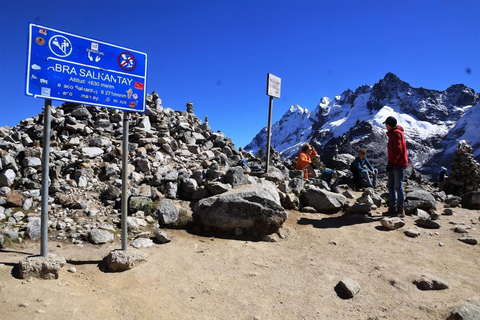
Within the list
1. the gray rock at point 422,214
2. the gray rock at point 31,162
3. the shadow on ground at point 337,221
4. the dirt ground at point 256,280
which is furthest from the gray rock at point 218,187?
the gray rock at point 422,214

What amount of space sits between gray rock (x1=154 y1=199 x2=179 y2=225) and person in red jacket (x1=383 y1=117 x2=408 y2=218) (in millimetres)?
5651

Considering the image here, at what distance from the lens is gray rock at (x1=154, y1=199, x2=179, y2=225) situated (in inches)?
255

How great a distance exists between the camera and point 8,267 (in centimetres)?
420

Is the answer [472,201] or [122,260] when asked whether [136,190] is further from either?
[472,201]

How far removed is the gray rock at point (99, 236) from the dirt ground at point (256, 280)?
18 centimetres

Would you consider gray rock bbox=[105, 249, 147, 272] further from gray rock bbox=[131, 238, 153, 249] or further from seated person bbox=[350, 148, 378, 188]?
seated person bbox=[350, 148, 378, 188]

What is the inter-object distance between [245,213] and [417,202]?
5.22 meters

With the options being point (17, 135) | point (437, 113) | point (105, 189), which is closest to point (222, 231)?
point (105, 189)

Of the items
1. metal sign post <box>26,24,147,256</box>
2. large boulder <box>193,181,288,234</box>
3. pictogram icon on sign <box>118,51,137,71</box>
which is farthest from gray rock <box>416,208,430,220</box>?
pictogram icon on sign <box>118,51,137,71</box>

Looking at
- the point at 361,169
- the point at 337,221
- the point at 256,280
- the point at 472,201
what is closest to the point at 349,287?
the point at 256,280

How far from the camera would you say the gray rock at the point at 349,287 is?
4239 mm

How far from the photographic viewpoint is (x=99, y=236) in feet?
18.4

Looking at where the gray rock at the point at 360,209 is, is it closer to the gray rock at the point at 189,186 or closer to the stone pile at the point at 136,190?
the stone pile at the point at 136,190

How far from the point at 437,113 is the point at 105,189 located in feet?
779
